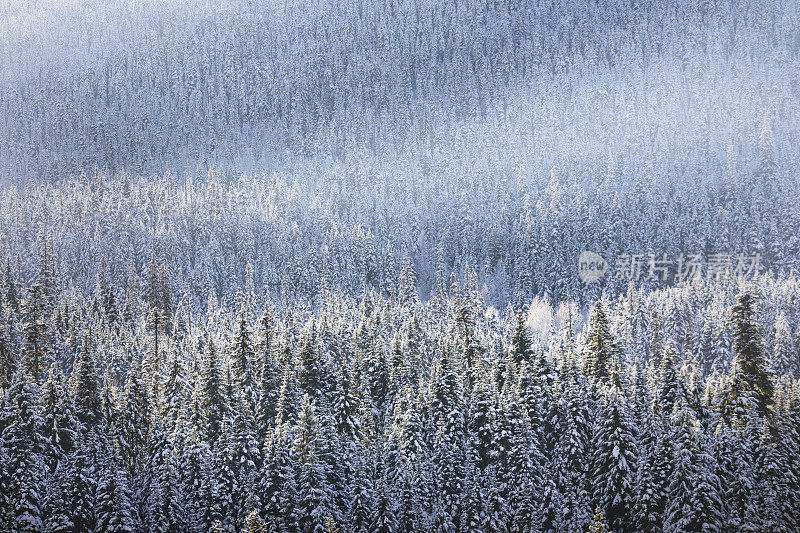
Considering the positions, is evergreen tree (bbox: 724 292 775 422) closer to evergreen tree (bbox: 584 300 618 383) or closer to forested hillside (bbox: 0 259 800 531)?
forested hillside (bbox: 0 259 800 531)

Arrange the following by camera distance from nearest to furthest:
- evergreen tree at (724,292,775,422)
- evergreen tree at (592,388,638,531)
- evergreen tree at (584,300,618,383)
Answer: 1. evergreen tree at (592,388,638,531)
2. evergreen tree at (724,292,775,422)
3. evergreen tree at (584,300,618,383)

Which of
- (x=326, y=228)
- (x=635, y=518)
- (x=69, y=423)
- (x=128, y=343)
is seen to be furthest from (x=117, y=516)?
(x=326, y=228)

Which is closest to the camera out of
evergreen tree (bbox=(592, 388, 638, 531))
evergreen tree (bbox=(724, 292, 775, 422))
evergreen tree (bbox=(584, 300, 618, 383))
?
evergreen tree (bbox=(592, 388, 638, 531))

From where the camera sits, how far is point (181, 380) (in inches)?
2183

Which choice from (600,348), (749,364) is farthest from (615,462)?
(749,364)

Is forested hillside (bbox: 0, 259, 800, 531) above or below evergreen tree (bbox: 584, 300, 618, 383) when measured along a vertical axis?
below

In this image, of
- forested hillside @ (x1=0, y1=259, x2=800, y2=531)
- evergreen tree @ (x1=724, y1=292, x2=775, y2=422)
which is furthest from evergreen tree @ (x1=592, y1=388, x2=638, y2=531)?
evergreen tree @ (x1=724, y1=292, x2=775, y2=422)

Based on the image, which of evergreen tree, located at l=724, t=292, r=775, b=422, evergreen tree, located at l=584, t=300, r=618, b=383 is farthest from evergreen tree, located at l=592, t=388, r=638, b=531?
evergreen tree, located at l=724, t=292, r=775, b=422

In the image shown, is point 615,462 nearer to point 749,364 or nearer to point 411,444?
point 749,364

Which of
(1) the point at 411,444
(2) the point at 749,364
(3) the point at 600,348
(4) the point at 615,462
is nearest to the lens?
(4) the point at 615,462

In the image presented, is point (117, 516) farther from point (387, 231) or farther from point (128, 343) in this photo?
point (387, 231)

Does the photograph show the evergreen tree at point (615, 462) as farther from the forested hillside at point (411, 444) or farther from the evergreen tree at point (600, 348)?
the evergreen tree at point (600, 348)

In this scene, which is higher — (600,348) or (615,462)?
(600,348)

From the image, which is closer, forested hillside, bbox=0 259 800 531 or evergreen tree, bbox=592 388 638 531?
forested hillside, bbox=0 259 800 531
